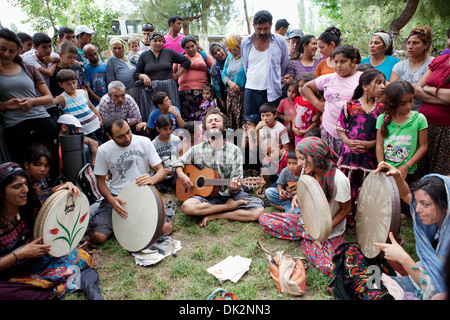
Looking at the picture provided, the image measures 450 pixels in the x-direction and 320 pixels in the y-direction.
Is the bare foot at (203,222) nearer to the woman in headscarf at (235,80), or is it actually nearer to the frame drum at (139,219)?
the frame drum at (139,219)

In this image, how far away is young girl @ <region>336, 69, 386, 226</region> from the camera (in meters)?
3.51

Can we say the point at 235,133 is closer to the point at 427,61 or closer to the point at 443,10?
the point at 427,61

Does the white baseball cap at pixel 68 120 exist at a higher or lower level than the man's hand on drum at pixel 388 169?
higher

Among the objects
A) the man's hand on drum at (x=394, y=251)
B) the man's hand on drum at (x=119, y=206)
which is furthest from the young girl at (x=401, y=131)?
the man's hand on drum at (x=119, y=206)

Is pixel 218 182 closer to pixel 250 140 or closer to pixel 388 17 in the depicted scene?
pixel 250 140

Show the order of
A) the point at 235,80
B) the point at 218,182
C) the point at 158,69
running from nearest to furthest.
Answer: the point at 218,182, the point at 235,80, the point at 158,69

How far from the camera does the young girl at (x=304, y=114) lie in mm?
4820

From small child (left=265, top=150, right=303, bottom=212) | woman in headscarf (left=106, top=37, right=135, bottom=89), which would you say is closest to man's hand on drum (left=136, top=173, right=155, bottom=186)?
small child (left=265, top=150, right=303, bottom=212)

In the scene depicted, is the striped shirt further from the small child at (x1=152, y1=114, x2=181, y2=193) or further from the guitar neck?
the guitar neck

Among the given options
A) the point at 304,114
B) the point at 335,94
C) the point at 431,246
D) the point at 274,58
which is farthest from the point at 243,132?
the point at 431,246

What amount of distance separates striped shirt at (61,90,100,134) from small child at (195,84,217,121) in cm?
193

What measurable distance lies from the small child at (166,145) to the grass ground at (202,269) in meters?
1.26

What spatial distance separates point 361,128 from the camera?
11.8 feet

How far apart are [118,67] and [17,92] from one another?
108 inches
